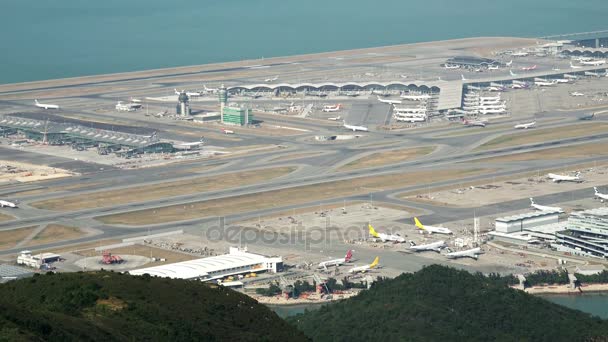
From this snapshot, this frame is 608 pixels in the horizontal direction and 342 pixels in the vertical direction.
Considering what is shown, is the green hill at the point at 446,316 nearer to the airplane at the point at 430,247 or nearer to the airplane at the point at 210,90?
the airplane at the point at 430,247

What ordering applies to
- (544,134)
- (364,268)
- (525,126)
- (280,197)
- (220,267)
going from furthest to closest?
(525,126) → (544,134) → (280,197) → (364,268) → (220,267)

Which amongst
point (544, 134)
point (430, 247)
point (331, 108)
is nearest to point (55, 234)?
point (430, 247)

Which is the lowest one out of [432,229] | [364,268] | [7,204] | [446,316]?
[7,204]

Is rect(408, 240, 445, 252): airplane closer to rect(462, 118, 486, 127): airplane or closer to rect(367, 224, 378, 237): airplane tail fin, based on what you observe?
rect(367, 224, 378, 237): airplane tail fin

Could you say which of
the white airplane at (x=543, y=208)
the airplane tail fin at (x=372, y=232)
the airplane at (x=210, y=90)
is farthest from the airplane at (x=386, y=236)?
the airplane at (x=210, y=90)

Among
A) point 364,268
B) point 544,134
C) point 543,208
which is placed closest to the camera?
point 364,268

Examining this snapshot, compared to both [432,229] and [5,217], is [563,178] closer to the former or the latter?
[432,229]

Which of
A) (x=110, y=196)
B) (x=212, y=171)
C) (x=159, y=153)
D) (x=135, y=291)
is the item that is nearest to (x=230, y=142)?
(x=159, y=153)
